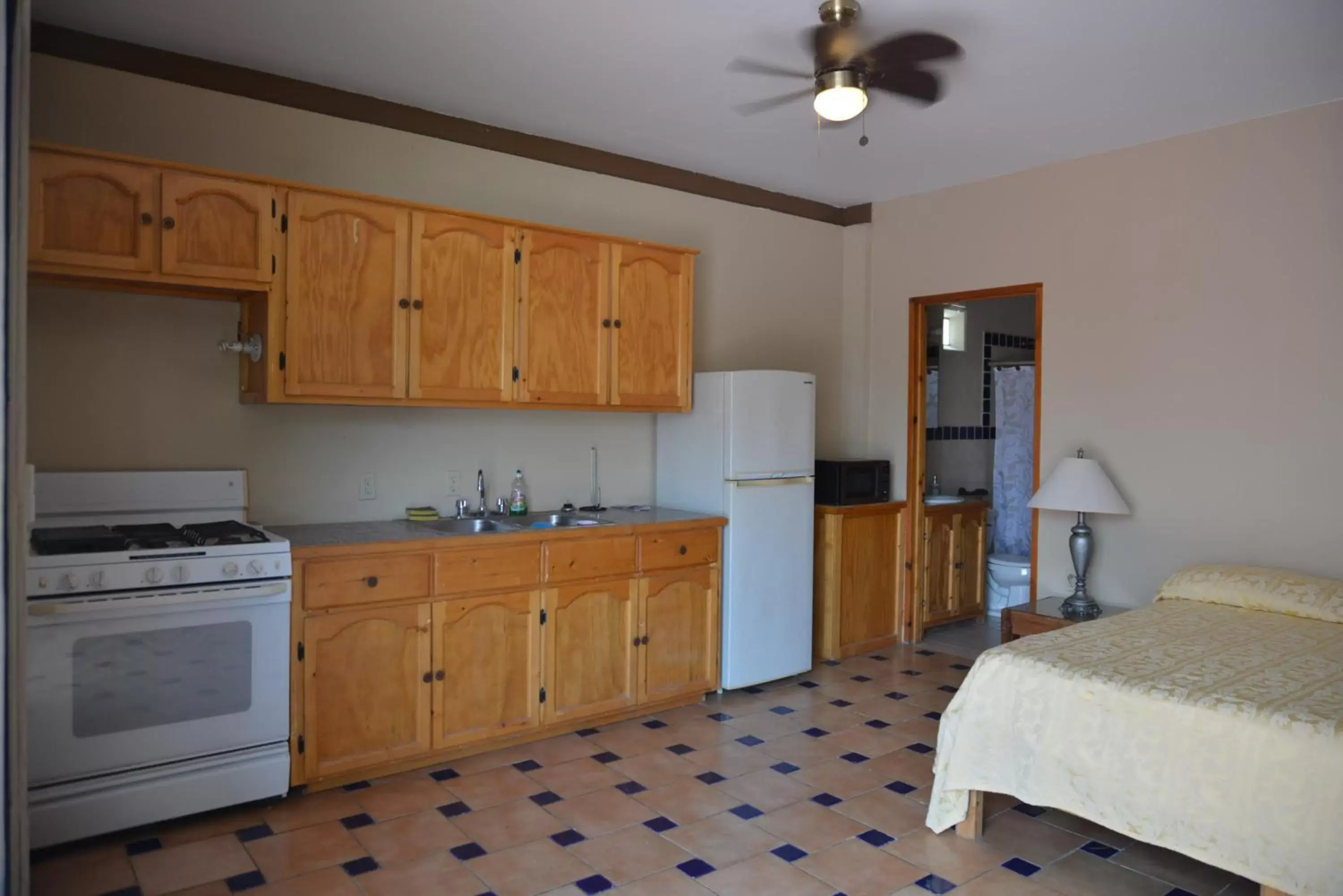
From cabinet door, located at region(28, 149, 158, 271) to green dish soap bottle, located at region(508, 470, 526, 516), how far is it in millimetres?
1717

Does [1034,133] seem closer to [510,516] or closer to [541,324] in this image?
[541,324]

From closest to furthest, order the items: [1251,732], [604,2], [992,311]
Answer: [1251,732] < [604,2] < [992,311]

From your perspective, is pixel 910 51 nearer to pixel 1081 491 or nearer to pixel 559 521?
pixel 1081 491

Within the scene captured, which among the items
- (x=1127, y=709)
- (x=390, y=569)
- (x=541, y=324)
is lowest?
(x=1127, y=709)

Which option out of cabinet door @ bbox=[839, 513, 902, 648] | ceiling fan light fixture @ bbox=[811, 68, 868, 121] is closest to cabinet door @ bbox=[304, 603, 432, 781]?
ceiling fan light fixture @ bbox=[811, 68, 868, 121]

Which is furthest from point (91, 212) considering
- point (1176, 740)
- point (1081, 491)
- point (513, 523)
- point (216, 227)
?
point (1081, 491)

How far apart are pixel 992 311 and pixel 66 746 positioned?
5885 millimetres

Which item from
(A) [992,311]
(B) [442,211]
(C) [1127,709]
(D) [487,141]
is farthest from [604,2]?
(A) [992,311]

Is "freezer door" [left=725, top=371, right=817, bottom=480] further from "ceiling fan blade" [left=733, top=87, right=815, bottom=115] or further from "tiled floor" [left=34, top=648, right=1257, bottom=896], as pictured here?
"tiled floor" [left=34, top=648, right=1257, bottom=896]

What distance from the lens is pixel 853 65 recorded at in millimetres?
2836

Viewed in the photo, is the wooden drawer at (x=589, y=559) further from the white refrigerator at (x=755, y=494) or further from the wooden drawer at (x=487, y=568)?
the white refrigerator at (x=755, y=494)

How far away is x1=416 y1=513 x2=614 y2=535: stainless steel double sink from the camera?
3662 mm

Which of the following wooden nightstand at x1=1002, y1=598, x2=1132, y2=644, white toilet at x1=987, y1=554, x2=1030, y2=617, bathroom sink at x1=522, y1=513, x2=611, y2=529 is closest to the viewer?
bathroom sink at x1=522, y1=513, x2=611, y2=529

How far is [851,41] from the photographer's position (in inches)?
114
